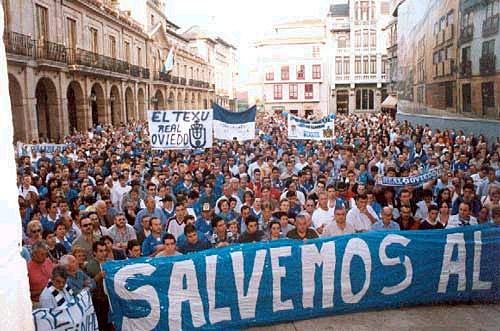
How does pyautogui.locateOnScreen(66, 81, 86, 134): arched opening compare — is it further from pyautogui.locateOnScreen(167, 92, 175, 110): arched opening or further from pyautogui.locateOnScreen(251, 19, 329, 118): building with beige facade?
pyautogui.locateOnScreen(251, 19, 329, 118): building with beige facade

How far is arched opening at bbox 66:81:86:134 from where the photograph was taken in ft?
93.8

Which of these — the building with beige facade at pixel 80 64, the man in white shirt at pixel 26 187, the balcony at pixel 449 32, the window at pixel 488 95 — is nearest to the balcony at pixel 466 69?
the window at pixel 488 95

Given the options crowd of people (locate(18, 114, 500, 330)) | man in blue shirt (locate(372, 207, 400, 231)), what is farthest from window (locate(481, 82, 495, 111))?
man in blue shirt (locate(372, 207, 400, 231))

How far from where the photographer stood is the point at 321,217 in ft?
26.4

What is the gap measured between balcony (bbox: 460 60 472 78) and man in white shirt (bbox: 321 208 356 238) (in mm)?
15576

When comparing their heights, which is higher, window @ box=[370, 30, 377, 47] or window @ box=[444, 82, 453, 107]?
window @ box=[370, 30, 377, 47]

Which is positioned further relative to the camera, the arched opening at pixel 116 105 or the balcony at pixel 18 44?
the arched opening at pixel 116 105

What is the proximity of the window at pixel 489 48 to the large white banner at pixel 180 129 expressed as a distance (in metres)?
11.1

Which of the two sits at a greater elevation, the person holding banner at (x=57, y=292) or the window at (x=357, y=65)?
the window at (x=357, y=65)

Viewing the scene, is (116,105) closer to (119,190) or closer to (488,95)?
(488,95)

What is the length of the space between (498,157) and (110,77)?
2679 cm

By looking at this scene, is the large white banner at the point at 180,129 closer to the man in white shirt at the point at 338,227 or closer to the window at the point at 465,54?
the man in white shirt at the point at 338,227

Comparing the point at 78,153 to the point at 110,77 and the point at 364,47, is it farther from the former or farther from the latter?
the point at 364,47

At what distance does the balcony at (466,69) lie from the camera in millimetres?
20094
